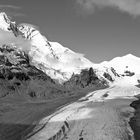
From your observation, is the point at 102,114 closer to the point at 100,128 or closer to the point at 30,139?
the point at 100,128

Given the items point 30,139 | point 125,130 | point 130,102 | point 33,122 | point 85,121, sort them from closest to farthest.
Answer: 1. point 30,139
2. point 125,130
3. point 85,121
4. point 33,122
5. point 130,102

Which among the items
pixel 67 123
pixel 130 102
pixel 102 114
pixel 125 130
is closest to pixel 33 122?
pixel 67 123

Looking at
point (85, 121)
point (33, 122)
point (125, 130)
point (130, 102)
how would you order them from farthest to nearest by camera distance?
1. point (130, 102)
2. point (33, 122)
3. point (85, 121)
4. point (125, 130)

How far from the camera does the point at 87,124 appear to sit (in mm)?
49688

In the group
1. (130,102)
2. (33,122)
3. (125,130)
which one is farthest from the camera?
(130,102)

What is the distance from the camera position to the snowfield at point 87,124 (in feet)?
146

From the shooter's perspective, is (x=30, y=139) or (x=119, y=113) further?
(x=119, y=113)

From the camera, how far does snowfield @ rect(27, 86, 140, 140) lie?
146ft

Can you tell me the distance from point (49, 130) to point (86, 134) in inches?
197

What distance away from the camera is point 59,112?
2302 inches

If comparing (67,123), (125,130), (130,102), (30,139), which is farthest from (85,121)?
(130,102)

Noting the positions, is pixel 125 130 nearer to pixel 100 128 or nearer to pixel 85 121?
pixel 100 128

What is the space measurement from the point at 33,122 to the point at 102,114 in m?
10.7

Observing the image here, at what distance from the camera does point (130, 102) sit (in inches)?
2753
